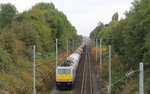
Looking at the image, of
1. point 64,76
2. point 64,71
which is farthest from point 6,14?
point 64,76

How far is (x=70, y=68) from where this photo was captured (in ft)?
80.8

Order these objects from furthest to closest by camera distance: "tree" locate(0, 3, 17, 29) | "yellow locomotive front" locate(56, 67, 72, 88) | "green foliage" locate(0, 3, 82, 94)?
"tree" locate(0, 3, 17, 29) < "yellow locomotive front" locate(56, 67, 72, 88) < "green foliage" locate(0, 3, 82, 94)

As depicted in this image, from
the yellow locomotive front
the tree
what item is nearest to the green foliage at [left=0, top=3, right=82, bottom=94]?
the tree

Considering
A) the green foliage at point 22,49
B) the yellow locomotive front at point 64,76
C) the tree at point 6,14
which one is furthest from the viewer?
the tree at point 6,14

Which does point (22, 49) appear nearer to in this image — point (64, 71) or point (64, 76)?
point (64, 71)

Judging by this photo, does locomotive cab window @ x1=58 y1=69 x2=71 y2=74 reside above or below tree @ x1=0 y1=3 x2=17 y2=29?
below

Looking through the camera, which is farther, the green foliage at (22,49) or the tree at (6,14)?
the tree at (6,14)

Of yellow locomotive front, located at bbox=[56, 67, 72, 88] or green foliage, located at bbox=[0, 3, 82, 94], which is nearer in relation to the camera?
green foliage, located at bbox=[0, 3, 82, 94]

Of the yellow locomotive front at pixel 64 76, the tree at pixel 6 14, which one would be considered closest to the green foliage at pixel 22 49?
the tree at pixel 6 14

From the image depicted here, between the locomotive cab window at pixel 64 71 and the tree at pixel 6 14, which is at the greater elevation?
the tree at pixel 6 14

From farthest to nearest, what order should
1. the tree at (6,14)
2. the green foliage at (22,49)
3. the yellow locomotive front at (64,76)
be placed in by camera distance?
the tree at (6,14), the yellow locomotive front at (64,76), the green foliage at (22,49)

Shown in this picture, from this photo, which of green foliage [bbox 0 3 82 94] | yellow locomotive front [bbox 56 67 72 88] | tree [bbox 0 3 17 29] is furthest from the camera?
tree [bbox 0 3 17 29]

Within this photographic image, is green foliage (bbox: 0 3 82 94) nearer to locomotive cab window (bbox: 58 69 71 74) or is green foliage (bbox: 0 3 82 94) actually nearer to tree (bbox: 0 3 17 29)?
tree (bbox: 0 3 17 29)

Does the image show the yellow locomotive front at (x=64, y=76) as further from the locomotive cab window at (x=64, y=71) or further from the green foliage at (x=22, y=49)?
the green foliage at (x=22, y=49)
